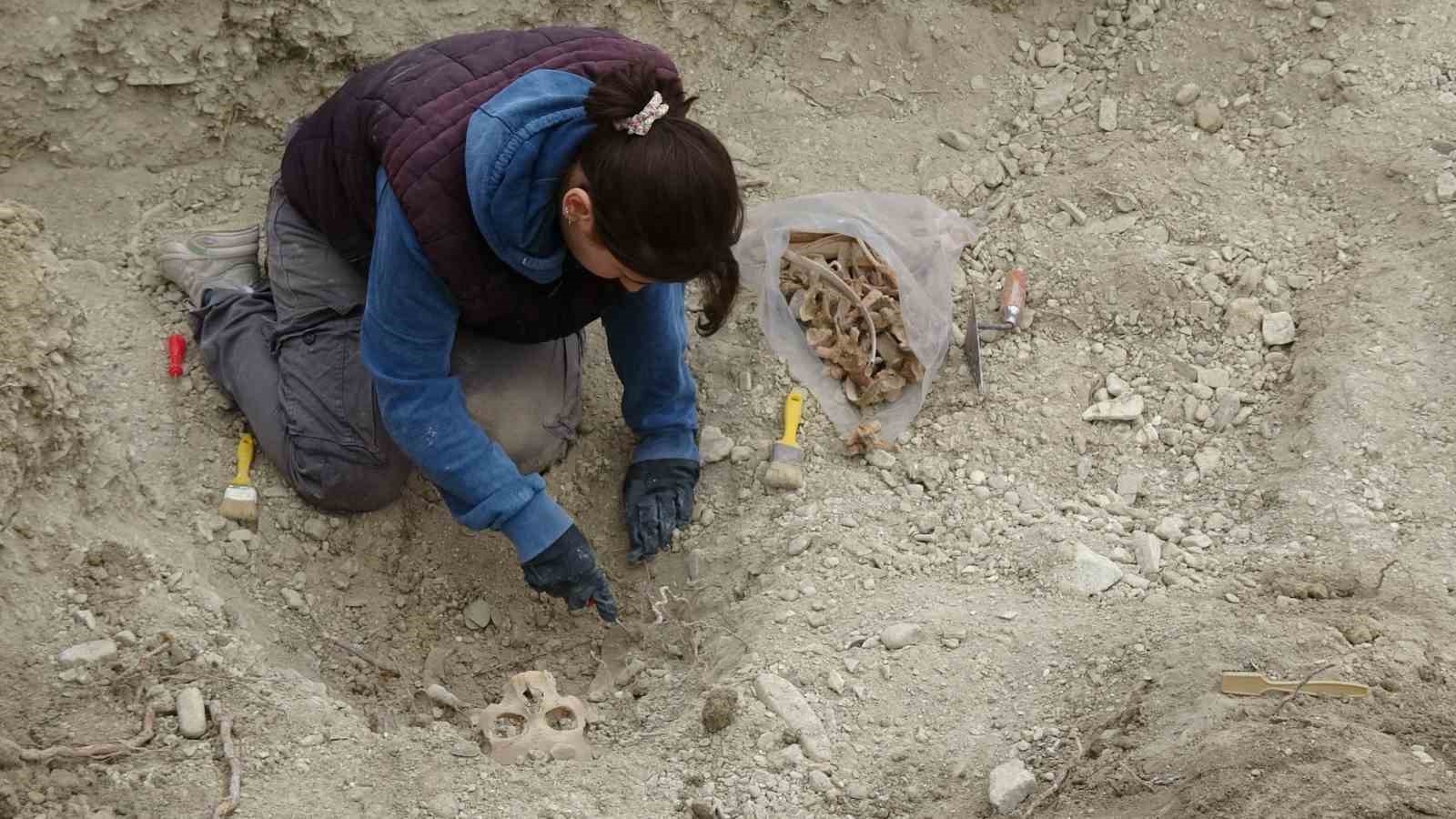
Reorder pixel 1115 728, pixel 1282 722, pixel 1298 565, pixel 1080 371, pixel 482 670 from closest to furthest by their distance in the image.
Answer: pixel 1282 722 → pixel 1115 728 → pixel 1298 565 → pixel 482 670 → pixel 1080 371

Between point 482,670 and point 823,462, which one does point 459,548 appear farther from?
point 823,462

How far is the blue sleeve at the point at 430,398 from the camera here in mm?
2615

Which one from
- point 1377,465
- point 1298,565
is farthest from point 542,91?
point 1377,465

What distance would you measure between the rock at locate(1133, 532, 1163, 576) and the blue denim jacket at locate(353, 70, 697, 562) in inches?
43.8

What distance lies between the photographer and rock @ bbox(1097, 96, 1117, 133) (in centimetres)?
397

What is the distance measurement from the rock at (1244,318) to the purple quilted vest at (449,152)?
164 centimetres

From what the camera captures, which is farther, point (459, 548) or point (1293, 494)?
point (459, 548)

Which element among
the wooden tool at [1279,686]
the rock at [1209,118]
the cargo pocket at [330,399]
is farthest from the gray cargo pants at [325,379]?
the rock at [1209,118]

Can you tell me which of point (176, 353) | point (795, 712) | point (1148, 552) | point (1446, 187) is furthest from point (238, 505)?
point (1446, 187)

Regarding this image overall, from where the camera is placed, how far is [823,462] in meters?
3.29

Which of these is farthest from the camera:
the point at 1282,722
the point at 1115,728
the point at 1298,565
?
the point at 1298,565

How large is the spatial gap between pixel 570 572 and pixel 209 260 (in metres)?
1.41

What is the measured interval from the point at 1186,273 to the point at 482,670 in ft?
6.94

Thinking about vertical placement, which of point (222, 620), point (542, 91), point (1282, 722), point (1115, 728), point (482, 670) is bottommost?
point (482, 670)
